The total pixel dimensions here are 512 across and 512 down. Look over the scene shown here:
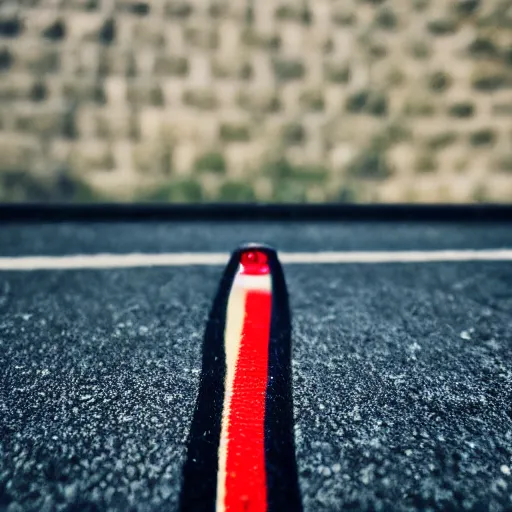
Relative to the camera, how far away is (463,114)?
12.2 feet

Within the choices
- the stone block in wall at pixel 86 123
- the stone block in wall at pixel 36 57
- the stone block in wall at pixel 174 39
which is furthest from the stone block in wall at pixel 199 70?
the stone block in wall at pixel 36 57

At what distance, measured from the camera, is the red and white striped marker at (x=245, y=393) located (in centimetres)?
98

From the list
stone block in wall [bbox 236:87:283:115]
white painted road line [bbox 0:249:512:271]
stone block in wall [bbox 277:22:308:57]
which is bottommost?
white painted road line [bbox 0:249:512:271]

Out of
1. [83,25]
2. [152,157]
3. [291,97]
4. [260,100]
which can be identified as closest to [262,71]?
[260,100]

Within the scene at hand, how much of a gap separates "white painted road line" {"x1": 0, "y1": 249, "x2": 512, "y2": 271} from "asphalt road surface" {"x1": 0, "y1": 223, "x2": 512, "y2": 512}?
0.29 feet

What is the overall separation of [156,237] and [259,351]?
5.97 ft

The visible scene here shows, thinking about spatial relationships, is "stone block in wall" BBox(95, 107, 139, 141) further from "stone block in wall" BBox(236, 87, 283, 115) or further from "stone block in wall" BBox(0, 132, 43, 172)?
"stone block in wall" BBox(236, 87, 283, 115)

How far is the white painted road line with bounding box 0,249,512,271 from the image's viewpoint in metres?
2.48

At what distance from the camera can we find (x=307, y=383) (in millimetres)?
1433

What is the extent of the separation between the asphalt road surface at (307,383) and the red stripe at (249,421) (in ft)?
0.45

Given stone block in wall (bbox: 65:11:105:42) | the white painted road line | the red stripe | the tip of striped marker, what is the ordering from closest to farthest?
the red stripe < the tip of striped marker < the white painted road line < stone block in wall (bbox: 65:11:105:42)

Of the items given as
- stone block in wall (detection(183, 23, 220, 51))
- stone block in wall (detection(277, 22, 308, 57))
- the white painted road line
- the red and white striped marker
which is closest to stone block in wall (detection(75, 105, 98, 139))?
stone block in wall (detection(183, 23, 220, 51))

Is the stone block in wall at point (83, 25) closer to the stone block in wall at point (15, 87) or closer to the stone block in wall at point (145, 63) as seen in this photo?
the stone block in wall at point (145, 63)

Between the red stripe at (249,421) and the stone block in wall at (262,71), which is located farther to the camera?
the stone block in wall at (262,71)
